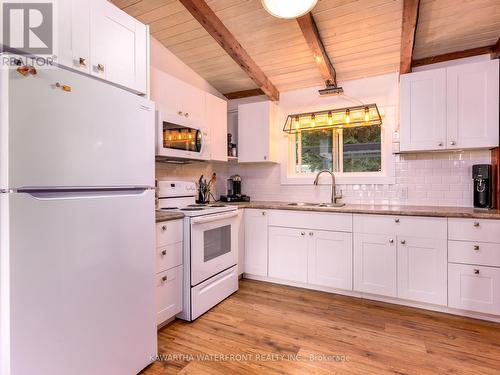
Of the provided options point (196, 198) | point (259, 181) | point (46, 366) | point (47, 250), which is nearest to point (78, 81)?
point (47, 250)

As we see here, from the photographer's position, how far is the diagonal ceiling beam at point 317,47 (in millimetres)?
2434

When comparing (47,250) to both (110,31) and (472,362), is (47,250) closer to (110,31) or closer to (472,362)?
(110,31)

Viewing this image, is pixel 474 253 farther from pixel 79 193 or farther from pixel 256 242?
pixel 79 193

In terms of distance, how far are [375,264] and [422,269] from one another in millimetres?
374

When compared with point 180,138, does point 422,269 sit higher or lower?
lower

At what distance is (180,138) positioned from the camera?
2.72 m

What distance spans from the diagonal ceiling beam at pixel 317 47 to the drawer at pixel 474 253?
2028 mm

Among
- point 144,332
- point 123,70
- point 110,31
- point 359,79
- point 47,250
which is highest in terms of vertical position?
point 359,79

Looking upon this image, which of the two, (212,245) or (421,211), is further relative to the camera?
(212,245)

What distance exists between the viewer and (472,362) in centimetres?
179

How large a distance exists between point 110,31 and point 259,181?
2.61 m

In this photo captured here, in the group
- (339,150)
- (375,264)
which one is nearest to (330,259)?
(375,264)

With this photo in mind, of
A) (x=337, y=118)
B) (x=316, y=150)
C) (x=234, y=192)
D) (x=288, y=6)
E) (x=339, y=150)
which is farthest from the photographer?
(x=234, y=192)

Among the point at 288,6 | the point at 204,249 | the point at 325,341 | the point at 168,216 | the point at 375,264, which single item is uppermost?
the point at 288,6
